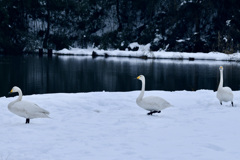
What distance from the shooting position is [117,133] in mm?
7480

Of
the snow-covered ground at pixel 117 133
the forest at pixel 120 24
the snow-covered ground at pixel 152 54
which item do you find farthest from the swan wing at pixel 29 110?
the forest at pixel 120 24

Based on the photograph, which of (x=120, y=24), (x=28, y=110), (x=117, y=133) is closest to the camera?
(x=117, y=133)

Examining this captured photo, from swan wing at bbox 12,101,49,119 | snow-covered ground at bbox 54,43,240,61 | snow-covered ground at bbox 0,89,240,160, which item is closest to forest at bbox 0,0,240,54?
snow-covered ground at bbox 54,43,240,61

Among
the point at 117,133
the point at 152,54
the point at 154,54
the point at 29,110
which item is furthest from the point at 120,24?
the point at 117,133

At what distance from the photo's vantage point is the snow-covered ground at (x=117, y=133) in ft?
19.1

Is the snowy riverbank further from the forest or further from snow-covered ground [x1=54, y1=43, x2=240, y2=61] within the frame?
the forest

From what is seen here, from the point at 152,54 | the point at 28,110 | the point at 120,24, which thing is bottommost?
the point at 28,110

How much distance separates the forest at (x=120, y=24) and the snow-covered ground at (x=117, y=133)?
4755cm

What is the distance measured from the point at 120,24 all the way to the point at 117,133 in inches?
2943

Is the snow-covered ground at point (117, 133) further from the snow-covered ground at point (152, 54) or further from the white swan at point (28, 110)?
the snow-covered ground at point (152, 54)

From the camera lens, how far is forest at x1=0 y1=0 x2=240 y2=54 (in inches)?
2395

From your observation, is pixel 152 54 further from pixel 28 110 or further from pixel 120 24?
pixel 28 110

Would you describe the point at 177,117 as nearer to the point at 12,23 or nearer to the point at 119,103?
the point at 119,103

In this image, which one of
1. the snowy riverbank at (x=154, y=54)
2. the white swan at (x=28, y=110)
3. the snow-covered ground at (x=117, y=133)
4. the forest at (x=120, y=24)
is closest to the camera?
the snow-covered ground at (x=117, y=133)
